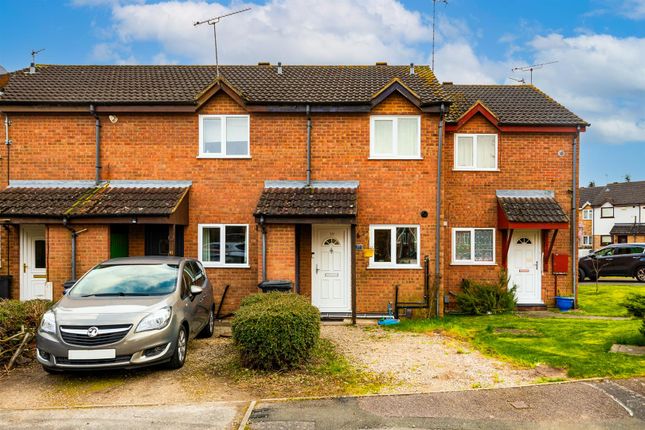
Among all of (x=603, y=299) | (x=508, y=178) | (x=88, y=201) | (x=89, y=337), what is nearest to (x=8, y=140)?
(x=88, y=201)

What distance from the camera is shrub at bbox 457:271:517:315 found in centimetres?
1346

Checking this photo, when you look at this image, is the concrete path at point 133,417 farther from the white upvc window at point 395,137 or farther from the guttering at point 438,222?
the white upvc window at point 395,137

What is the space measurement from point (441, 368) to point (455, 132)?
27.2 feet

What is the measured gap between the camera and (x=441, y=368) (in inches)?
309

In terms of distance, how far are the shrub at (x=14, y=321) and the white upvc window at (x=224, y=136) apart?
19.0 ft

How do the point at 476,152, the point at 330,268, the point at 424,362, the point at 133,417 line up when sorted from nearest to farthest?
1. the point at 133,417
2. the point at 424,362
3. the point at 330,268
4. the point at 476,152

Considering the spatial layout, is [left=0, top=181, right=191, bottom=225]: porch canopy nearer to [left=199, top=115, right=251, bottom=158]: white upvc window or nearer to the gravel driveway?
[left=199, top=115, right=251, bottom=158]: white upvc window

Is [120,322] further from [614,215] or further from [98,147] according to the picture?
[614,215]

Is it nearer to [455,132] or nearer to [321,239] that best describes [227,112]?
[321,239]

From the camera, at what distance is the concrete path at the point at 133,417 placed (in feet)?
18.2

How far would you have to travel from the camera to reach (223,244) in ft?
42.1

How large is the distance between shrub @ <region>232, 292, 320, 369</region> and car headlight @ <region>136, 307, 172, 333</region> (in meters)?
1.02

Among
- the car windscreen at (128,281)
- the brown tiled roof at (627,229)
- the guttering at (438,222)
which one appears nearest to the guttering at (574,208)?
the guttering at (438,222)

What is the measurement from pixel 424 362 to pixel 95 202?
28.5ft
